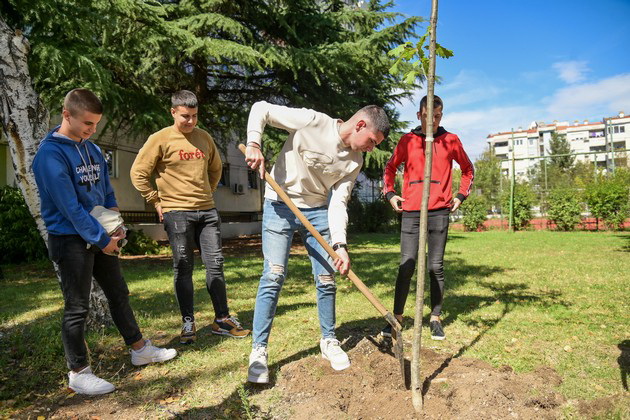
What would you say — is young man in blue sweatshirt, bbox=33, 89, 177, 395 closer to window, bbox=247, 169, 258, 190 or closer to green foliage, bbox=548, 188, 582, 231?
green foliage, bbox=548, 188, 582, 231

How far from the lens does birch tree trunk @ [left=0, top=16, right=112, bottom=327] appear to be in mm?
3619

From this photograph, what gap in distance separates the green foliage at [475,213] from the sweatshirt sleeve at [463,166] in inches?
706

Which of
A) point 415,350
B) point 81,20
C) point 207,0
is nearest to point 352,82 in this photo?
point 207,0

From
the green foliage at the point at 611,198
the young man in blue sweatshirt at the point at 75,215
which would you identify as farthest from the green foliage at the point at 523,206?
the young man in blue sweatshirt at the point at 75,215

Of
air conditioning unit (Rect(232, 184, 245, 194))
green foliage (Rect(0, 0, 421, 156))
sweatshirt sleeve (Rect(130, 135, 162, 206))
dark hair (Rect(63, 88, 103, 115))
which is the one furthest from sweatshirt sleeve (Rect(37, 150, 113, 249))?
air conditioning unit (Rect(232, 184, 245, 194))

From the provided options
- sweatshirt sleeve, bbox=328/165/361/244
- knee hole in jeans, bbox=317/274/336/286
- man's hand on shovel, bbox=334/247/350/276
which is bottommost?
knee hole in jeans, bbox=317/274/336/286

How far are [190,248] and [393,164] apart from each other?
75.4 inches

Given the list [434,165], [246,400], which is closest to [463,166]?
[434,165]

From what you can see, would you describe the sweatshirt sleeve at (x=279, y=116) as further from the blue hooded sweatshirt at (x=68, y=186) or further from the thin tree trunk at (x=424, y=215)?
the blue hooded sweatshirt at (x=68, y=186)

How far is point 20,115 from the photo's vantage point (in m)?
3.64

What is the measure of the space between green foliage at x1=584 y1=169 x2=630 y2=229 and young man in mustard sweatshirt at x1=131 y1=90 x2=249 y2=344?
1643 centimetres

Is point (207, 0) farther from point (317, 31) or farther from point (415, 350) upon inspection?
point (415, 350)

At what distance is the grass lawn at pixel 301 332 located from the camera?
281 centimetres

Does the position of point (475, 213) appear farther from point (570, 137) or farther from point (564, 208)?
point (570, 137)
